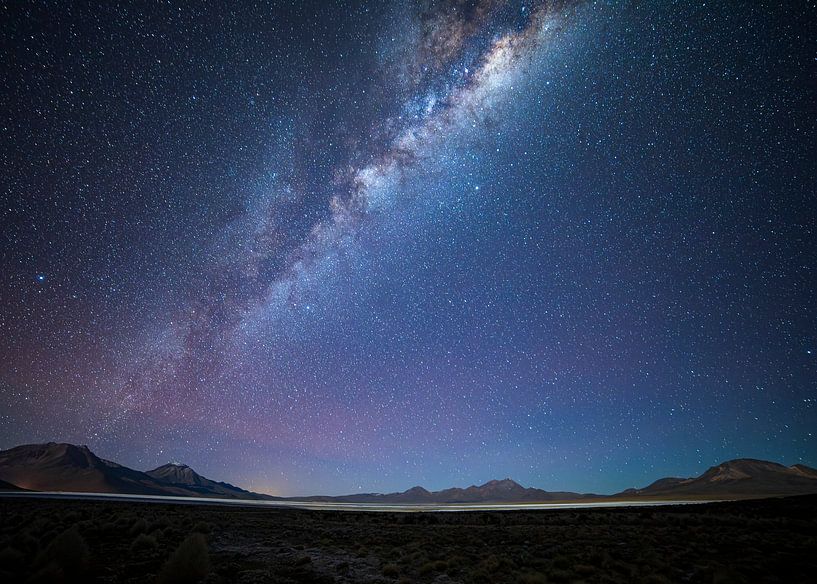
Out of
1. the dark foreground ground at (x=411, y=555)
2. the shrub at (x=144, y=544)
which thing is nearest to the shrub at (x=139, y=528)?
the dark foreground ground at (x=411, y=555)

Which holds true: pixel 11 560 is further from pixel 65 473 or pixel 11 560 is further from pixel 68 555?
pixel 65 473

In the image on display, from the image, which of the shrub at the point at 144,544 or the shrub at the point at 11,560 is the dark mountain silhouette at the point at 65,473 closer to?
the shrub at the point at 144,544

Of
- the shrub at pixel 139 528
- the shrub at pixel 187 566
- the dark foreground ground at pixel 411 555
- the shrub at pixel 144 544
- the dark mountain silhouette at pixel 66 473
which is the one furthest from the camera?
the dark mountain silhouette at pixel 66 473

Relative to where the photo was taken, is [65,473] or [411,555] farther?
[65,473]

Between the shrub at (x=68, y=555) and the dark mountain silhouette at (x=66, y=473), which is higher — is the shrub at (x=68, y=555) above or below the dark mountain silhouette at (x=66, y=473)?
below

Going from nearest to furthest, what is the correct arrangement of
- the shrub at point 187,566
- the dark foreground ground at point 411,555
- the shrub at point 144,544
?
the shrub at point 187,566
the dark foreground ground at point 411,555
the shrub at point 144,544

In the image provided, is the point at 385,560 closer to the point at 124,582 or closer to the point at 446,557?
the point at 446,557

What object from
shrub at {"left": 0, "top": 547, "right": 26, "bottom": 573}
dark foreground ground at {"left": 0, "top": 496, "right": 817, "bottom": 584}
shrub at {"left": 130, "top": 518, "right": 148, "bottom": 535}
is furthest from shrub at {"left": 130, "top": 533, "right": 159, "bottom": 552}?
shrub at {"left": 0, "top": 547, "right": 26, "bottom": 573}

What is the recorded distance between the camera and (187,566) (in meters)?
9.12

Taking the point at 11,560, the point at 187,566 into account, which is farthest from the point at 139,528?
the point at 187,566

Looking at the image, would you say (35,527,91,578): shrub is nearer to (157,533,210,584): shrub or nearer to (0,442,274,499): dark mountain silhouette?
(157,533,210,584): shrub

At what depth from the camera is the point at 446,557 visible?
13391mm

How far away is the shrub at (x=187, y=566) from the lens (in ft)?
28.8

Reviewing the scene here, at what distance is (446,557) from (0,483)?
532 ft
